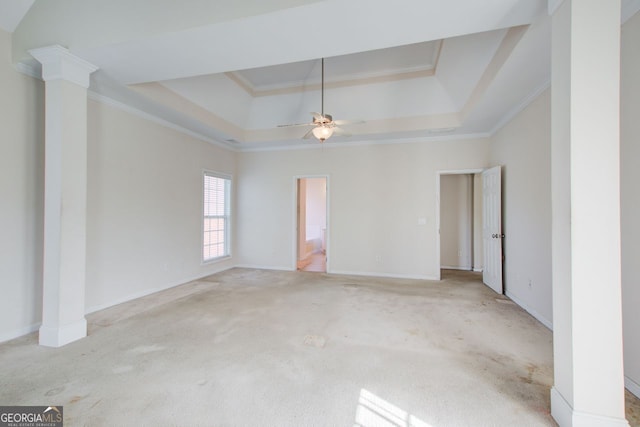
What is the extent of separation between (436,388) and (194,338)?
224 centimetres

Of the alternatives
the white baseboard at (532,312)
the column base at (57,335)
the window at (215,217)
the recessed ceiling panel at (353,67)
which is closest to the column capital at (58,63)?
the recessed ceiling panel at (353,67)

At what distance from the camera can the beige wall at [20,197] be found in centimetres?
260

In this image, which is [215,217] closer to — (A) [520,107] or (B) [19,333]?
(B) [19,333]

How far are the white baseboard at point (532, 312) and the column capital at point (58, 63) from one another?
5.54 metres

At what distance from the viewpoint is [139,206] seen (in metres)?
3.91

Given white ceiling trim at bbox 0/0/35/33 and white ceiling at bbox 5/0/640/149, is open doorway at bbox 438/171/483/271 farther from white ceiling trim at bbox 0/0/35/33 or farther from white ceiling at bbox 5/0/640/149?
white ceiling trim at bbox 0/0/35/33

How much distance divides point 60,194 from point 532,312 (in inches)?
211

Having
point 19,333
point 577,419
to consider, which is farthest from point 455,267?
point 19,333

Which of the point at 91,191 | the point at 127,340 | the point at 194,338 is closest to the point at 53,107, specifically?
the point at 91,191

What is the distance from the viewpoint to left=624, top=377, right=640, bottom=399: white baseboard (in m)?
1.80

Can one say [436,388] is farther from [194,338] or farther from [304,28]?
[304,28]

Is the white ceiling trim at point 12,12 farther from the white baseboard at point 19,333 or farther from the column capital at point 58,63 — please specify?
the white baseboard at point 19,333

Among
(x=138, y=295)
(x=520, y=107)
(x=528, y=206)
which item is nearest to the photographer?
(x=528, y=206)

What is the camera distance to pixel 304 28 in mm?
2135
